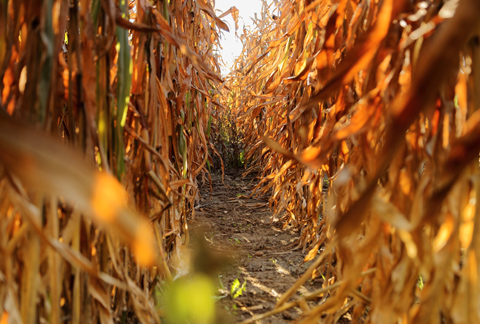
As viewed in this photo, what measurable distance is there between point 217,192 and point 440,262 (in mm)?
2216

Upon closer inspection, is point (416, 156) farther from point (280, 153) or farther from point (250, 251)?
point (250, 251)

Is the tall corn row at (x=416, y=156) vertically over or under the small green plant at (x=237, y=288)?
over

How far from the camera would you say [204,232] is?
1.65 meters

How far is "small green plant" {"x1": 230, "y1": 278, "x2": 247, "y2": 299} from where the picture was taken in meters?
1.01

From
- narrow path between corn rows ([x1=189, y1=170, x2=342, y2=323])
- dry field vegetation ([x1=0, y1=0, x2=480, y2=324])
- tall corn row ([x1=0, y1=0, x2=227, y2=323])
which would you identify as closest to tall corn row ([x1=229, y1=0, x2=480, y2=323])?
dry field vegetation ([x1=0, y1=0, x2=480, y2=324])

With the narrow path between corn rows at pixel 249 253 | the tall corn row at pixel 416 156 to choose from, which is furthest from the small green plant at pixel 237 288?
the tall corn row at pixel 416 156

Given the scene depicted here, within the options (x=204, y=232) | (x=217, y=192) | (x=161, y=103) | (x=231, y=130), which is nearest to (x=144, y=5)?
(x=161, y=103)

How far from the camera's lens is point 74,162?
211 millimetres

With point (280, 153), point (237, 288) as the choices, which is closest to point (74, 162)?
point (280, 153)

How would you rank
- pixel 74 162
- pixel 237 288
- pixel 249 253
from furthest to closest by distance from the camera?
1. pixel 249 253
2. pixel 237 288
3. pixel 74 162

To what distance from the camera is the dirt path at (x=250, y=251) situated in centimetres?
98

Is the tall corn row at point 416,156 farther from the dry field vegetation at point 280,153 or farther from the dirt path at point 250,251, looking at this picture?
the dirt path at point 250,251

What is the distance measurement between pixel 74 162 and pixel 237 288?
3.06 ft

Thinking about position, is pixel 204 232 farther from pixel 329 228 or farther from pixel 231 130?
pixel 231 130
